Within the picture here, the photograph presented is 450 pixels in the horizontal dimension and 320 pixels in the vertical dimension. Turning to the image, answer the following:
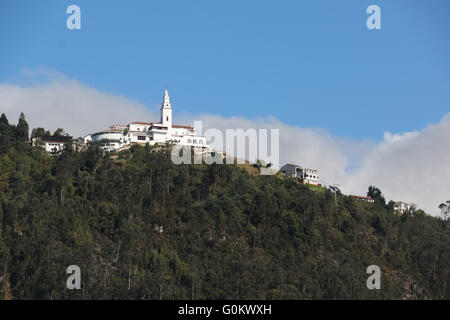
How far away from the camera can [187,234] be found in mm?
89000

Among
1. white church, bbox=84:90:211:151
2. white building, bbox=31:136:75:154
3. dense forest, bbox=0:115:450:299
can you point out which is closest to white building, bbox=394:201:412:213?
dense forest, bbox=0:115:450:299

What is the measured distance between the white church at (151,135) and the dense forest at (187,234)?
483 centimetres

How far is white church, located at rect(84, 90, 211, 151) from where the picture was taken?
352 ft

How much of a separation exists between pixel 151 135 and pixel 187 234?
903 inches

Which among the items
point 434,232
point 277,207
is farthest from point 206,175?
point 434,232

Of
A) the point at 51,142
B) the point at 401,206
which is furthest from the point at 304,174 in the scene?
the point at 51,142

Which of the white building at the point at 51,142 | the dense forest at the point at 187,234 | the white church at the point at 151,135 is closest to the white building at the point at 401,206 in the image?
the dense forest at the point at 187,234

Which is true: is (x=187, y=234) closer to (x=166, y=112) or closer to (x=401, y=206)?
(x=166, y=112)

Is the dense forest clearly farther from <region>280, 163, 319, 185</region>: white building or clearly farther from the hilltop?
<region>280, 163, 319, 185</region>: white building

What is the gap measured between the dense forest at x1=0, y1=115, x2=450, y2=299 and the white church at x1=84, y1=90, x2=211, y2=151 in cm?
483

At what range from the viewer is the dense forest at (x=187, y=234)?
79.3 metres

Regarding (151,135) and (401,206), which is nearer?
(151,135)

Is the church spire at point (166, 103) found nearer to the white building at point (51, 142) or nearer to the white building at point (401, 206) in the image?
the white building at point (51, 142)

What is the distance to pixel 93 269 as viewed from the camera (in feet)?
259
